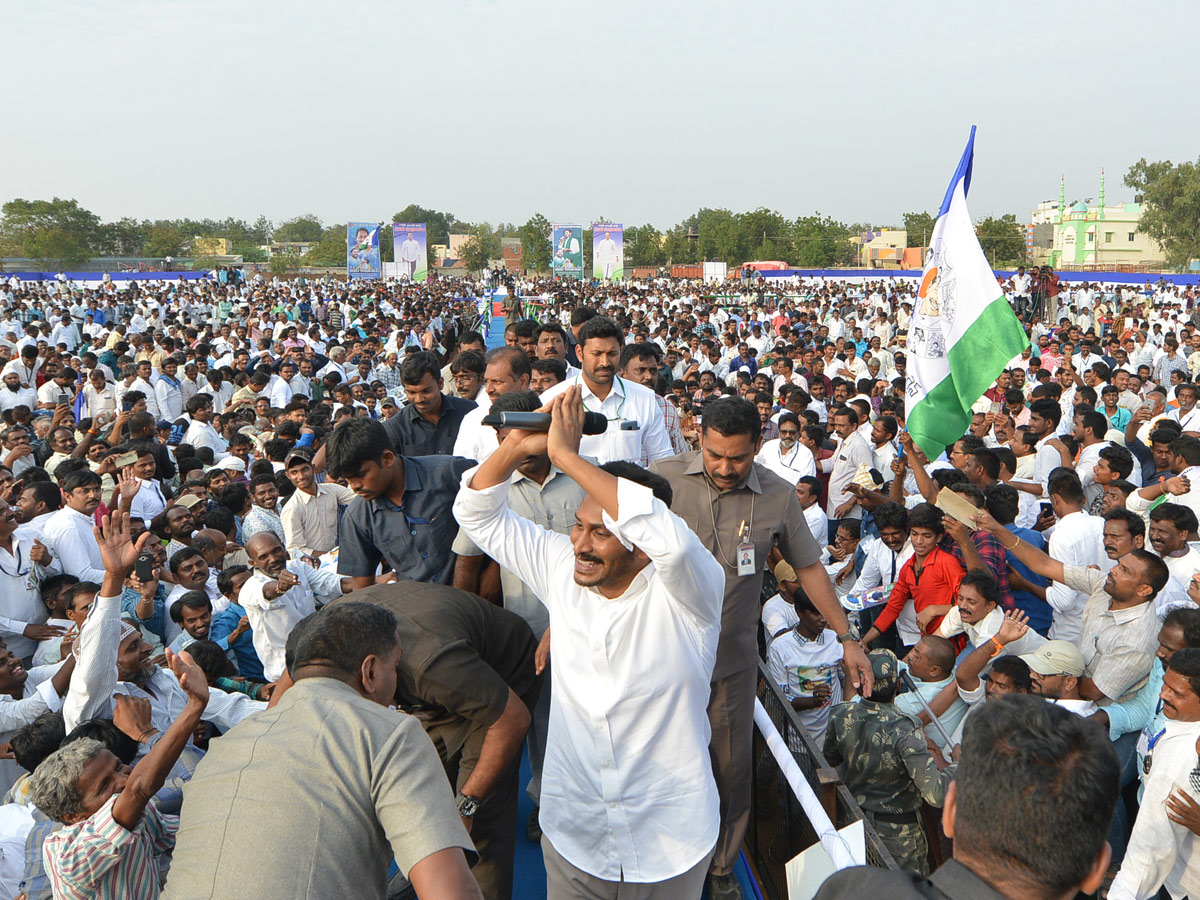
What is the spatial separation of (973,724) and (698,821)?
0.98 m

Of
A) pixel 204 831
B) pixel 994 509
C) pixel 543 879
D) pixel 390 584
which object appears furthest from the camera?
pixel 994 509

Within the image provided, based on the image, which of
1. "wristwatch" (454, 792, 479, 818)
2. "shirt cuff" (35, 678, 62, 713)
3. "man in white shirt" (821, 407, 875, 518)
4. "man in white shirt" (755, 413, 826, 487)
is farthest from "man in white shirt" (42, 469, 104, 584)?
"man in white shirt" (821, 407, 875, 518)

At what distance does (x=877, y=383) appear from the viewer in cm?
1038

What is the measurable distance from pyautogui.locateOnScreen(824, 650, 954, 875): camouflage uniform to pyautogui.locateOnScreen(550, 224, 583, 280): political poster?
3671cm

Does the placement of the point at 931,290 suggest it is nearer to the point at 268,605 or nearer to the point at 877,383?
the point at 268,605

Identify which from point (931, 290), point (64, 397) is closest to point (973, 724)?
point (931, 290)

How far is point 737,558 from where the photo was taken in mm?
3232

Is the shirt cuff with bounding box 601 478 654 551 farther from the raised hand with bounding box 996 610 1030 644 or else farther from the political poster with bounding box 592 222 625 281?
the political poster with bounding box 592 222 625 281

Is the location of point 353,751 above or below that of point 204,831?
above

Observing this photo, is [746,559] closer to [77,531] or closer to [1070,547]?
[1070,547]

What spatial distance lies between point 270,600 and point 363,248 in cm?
3637

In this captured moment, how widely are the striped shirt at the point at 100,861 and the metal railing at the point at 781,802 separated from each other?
206 centimetres

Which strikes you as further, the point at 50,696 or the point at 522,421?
the point at 50,696

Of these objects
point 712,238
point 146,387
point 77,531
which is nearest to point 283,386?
point 146,387
